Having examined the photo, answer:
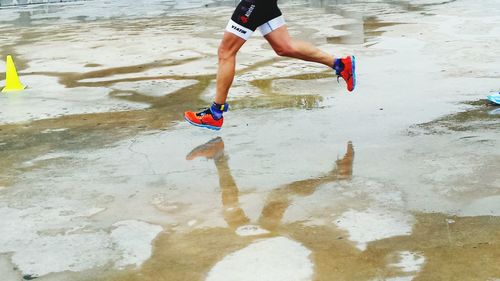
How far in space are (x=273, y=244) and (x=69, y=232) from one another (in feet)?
3.61

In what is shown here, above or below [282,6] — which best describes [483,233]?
above

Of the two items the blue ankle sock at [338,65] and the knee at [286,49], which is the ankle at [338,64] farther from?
the knee at [286,49]

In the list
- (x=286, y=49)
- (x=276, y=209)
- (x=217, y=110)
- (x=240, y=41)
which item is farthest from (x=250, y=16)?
(x=276, y=209)

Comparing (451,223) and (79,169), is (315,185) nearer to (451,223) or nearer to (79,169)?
(451,223)

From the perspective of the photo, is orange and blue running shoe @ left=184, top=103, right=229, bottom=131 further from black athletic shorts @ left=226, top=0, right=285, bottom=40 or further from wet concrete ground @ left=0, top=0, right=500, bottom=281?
black athletic shorts @ left=226, top=0, right=285, bottom=40

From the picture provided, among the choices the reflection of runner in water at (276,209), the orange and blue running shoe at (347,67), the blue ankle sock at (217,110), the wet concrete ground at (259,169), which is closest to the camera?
the wet concrete ground at (259,169)

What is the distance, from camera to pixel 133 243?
383cm

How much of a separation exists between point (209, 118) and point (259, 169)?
1082mm

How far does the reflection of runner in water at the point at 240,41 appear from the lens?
19.1ft

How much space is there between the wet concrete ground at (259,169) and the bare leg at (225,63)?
33 cm

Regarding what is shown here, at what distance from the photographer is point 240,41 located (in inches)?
233

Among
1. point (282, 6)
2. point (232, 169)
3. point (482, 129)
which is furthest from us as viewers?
point (282, 6)

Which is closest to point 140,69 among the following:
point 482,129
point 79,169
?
point 79,169

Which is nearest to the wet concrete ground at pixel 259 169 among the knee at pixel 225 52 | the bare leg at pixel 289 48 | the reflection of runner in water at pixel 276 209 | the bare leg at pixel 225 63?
the reflection of runner in water at pixel 276 209
